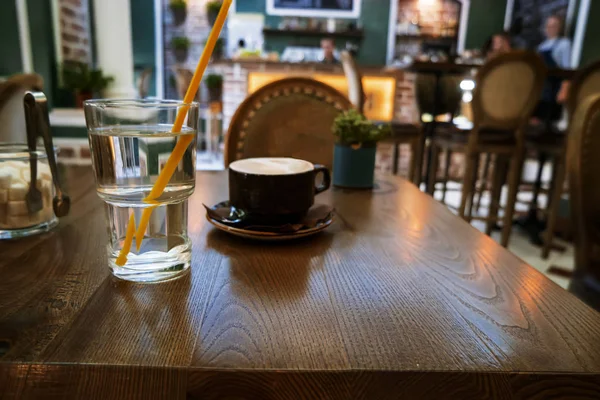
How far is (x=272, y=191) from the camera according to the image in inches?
25.1

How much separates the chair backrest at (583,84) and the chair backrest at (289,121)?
5.49 ft

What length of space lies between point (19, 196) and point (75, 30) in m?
3.22

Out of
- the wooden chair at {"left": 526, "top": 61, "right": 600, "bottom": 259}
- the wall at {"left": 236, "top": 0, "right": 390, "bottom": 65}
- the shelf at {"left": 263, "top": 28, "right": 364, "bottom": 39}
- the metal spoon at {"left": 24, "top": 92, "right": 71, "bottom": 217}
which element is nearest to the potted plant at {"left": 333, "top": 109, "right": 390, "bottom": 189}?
the metal spoon at {"left": 24, "top": 92, "right": 71, "bottom": 217}

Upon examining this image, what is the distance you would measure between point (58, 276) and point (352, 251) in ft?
1.21

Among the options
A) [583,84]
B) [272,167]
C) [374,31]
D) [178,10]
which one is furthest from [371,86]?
[272,167]

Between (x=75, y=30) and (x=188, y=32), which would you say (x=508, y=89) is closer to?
(x=75, y=30)

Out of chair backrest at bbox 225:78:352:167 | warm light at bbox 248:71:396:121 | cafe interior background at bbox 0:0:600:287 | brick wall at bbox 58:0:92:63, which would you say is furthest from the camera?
warm light at bbox 248:71:396:121

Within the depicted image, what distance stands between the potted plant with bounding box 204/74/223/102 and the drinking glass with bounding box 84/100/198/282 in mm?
6116

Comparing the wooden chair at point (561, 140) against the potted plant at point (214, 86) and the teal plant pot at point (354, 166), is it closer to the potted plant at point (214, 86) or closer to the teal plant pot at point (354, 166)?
the teal plant pot at point (354, 166)

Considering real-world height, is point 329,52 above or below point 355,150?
above

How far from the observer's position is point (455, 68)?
2695 mm

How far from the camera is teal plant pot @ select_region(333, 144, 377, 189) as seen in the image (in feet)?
3.28

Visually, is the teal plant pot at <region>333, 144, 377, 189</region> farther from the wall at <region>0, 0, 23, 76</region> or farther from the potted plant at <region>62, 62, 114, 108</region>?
the wall at <region>0, 0, 23, 76</region>

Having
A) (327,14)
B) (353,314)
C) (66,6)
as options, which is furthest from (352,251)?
(327,14)
